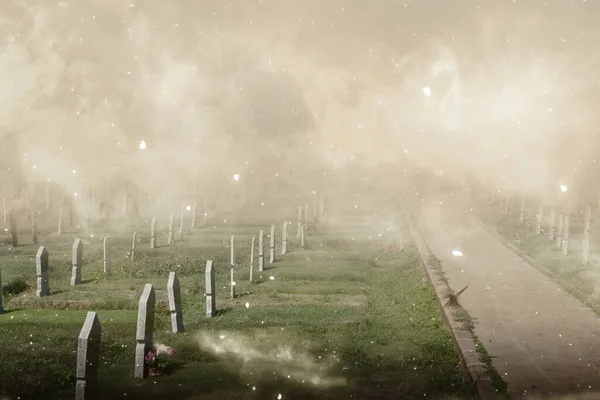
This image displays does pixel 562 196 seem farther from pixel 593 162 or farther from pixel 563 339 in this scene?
pixel 563 339

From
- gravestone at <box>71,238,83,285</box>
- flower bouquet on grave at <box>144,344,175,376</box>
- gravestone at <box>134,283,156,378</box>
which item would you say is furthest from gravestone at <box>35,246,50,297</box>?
gravestone at <box>134,283,156,378</box>

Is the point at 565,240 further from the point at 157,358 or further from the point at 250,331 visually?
the point at 157,358

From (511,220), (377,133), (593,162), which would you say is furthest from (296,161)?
(511,220)

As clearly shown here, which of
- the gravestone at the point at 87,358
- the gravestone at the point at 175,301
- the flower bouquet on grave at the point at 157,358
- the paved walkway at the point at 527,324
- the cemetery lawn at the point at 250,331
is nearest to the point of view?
the gravestone at the point at 87,358

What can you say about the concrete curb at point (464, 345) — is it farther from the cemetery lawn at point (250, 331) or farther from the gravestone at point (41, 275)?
the gravestone at point (41, 275)

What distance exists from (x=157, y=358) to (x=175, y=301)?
188 cm

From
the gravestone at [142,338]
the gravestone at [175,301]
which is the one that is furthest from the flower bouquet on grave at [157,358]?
the gravestone at [175,301]

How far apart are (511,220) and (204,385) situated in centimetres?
2771

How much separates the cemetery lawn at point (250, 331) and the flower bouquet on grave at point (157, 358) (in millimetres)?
166

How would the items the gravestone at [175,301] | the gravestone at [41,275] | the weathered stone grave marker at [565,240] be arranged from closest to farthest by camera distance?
the gravestone at [175,301]
the gravestone at [41,275]
the weathered stone grave marker at [565,240]

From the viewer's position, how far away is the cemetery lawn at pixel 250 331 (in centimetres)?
986

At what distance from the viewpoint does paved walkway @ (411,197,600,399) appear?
9.76 m

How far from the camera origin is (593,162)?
153 feet

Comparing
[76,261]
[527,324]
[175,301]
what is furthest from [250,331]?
[76,261]
